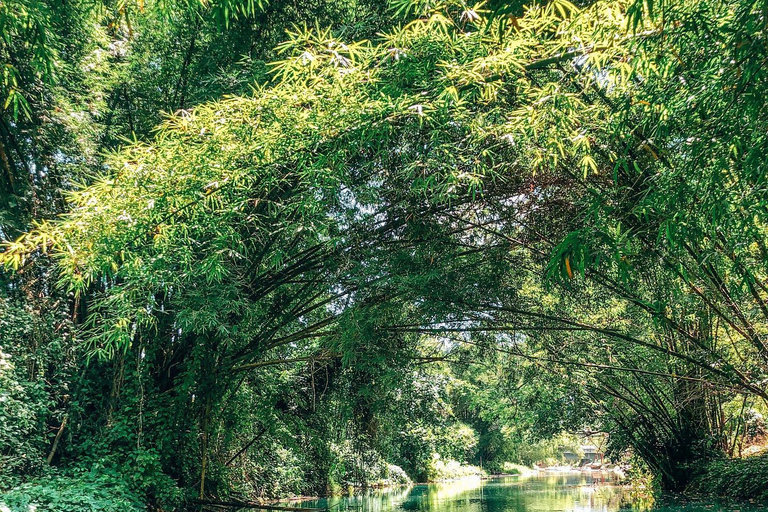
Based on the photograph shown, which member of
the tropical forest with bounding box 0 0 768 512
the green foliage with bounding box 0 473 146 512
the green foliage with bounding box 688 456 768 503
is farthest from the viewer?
the green foliage with bounding box 688 456 768 503

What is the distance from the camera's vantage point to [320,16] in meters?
5.36

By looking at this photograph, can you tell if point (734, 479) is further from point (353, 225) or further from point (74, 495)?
point (74, 495)

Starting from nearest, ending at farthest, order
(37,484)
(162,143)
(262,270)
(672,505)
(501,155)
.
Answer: (162,143) < (501,155) < (37,484) < (262,270) < (672,505)

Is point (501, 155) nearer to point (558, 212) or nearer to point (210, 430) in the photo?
point (558, 212)

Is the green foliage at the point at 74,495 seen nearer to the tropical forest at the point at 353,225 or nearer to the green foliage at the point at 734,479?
the tropical forest at the point at 353,225

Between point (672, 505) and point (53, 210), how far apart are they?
8.72m

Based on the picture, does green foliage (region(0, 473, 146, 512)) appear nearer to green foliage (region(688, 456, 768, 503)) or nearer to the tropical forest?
the tropical forest

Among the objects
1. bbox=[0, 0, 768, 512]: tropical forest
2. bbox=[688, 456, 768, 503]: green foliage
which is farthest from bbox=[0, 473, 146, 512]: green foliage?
bbox=[688, 456, 768, 503]: green foliage

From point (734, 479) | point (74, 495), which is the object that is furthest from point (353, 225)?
point (734, 479)

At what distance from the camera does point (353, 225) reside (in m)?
5.15

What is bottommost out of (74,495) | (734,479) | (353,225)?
(734,479)

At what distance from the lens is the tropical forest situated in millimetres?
3117

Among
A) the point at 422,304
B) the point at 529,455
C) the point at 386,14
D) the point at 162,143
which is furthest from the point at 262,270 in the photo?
the point at 529,455

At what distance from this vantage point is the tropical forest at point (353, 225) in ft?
10.2
